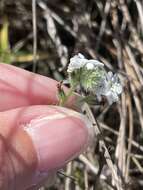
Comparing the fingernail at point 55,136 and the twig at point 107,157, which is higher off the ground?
the fingernail at point 55,136

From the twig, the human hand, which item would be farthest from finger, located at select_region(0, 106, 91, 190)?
the twig

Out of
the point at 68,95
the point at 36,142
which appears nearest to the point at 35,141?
the point at 36,142

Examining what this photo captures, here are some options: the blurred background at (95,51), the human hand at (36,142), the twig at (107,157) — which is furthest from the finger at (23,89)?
the blurred background at (95,51)

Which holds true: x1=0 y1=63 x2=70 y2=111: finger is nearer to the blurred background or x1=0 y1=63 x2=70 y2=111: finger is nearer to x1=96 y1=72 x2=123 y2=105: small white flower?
x1=96 y1=72 x2=123 y2=105: small white flower

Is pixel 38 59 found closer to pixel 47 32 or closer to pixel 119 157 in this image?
pixel 47 32

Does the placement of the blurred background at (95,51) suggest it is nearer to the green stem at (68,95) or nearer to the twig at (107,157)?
the twig at (107,157)

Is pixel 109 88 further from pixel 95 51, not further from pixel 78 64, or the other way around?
pixel 95 51

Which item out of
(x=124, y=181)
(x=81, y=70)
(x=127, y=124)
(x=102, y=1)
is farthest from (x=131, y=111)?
(x=81, y=70)

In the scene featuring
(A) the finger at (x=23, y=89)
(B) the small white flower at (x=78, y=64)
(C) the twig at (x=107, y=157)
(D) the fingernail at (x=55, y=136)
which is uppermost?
(B) the small white flower at (x=78, y=64)
